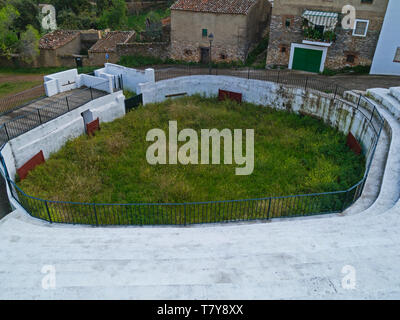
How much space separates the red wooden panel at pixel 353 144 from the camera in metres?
17.0

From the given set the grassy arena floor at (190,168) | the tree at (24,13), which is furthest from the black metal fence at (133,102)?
the tree at (24,13)

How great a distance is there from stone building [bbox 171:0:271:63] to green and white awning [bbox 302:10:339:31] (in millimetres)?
4722

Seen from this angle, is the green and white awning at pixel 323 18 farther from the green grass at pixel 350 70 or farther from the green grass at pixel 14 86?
the green grass at pixel 14 86

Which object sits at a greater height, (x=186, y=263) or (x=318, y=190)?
(x=186, y=263)

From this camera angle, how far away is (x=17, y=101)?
2250 cm

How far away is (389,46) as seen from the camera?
23.2 meters

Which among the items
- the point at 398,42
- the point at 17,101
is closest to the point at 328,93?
the point at 398,42

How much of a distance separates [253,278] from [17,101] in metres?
21.2

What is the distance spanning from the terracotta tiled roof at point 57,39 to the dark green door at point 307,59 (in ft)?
75.1

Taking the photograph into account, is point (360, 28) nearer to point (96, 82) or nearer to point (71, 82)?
point (96, 82)

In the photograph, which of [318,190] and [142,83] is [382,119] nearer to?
[318,190]

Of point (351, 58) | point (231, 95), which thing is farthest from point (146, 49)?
point (351, 58)

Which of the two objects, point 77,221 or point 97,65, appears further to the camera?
point 97,65

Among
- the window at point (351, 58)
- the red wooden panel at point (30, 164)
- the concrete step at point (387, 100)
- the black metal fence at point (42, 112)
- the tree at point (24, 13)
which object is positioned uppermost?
the tree at point (24, 13)
